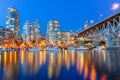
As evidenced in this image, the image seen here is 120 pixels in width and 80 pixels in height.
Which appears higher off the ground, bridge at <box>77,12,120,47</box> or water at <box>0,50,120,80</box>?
bridge at <box>77,12,120,47</box>

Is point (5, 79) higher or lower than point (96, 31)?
lower

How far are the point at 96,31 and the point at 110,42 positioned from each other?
10927 mm

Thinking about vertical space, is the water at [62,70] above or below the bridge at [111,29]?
below

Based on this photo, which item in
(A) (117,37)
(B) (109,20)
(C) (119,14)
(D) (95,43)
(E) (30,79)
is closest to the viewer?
(E) (30,79)

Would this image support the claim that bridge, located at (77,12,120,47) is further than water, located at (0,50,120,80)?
Yes

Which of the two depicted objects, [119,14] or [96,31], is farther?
[96,31]

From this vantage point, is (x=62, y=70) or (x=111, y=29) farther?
(x=111, y=29)

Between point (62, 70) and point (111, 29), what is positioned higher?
point (111, 29)

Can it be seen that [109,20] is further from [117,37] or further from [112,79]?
[112,79]

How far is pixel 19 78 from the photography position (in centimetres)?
1485

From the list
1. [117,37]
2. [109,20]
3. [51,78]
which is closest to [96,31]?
[117,37]

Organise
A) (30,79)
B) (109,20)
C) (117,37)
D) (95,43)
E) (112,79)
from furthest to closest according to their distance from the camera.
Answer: (95,43) < (117,37) < (109,20) < (30,79) < (112,79)

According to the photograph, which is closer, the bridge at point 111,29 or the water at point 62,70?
the water at point 62,70

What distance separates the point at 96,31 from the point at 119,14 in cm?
3436
